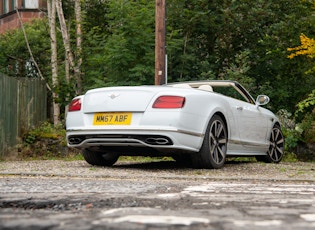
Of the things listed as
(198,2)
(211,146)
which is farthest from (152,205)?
(198,2)

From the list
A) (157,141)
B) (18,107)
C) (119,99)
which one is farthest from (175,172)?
(18,107)

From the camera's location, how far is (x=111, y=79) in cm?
1695

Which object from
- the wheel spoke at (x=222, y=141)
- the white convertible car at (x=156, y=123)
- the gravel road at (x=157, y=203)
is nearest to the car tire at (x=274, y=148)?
the white convertible car at (x=156, y=123)

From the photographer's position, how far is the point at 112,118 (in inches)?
354

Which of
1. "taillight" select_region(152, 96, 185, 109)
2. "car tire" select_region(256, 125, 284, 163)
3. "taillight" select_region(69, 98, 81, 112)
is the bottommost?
"car tire" select_region(256, 125, 284, 163)

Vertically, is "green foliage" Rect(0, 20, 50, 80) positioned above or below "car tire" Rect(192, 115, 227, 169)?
above

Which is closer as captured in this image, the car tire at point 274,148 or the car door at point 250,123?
the car door at point 250,123

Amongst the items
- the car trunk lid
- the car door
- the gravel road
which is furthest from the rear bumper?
the car door

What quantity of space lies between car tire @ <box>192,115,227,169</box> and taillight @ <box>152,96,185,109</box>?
2.04ft

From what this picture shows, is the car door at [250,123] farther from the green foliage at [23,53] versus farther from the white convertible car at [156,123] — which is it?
the green foliage at [23,53]

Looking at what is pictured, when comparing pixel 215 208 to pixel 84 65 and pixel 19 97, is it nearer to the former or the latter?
pixel 19 97

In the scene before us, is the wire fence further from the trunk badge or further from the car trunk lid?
the trunk badge

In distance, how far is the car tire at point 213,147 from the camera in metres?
9.11

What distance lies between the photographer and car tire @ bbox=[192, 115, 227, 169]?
9.11m
